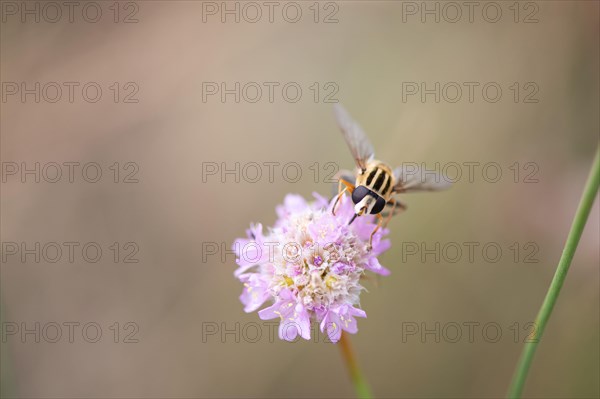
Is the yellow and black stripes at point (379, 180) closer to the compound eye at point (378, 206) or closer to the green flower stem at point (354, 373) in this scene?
the compound eye at point (378, 206)

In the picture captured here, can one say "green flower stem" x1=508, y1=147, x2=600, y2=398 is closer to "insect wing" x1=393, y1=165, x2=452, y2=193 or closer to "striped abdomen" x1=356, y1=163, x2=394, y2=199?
"insect wing" x1=393, y1=165, x2=452, y2=193

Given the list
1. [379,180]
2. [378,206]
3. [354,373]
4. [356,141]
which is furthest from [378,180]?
[354,373]

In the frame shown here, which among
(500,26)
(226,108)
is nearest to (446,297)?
(500,26)

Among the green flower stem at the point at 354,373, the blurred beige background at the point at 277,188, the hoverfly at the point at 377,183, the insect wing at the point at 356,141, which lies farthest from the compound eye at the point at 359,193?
the blurred beige background at the point at 277,188

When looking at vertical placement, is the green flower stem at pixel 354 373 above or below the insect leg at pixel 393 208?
below

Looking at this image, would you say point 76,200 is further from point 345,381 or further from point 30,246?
point 345,381

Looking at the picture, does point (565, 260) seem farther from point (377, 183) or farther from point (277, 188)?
point (277, 188)
